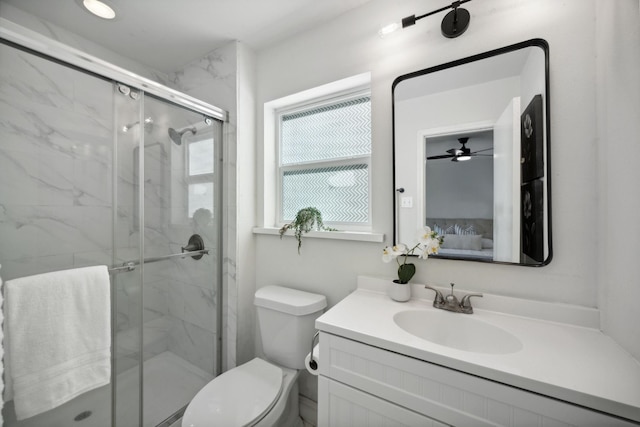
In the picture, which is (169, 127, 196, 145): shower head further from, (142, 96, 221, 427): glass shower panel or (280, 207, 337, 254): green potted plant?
(280, 207, 337, 254): green potted plant

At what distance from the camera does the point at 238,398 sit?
1.14 meters

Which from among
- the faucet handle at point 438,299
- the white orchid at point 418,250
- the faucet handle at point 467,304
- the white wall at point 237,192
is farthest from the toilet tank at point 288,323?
the faucet handle at point 467,304

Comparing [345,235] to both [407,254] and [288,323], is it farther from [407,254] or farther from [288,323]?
[288,323]

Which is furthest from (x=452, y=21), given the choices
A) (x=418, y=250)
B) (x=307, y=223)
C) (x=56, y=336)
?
(x=56, y=336)

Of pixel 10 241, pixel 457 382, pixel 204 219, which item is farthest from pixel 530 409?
pixel 10 241

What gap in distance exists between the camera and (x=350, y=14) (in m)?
1.40

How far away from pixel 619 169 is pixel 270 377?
163cm

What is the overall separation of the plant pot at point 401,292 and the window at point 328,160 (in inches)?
16.6

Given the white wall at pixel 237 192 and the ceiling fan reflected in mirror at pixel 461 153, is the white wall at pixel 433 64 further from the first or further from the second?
the ceiling fan reflected in mirror at pixel 461 153

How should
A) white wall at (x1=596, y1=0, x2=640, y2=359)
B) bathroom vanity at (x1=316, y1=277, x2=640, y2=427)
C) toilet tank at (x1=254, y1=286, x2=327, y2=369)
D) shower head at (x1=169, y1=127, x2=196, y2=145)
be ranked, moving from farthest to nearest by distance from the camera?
shower head at (x1=169, y1=127, x2=196, y2=145) < toilet tank at (x1=254, y1=286, x2=327, y2=369) < white wall at (x1=596, y1=0, x2=640, y2=359) < bathroom vanity at (x1=316, y1=277, x2=640, y2=427)

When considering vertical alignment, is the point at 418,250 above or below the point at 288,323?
above

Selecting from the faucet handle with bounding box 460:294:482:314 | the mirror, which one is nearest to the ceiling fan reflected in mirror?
the mirror

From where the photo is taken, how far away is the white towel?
87 centimetres

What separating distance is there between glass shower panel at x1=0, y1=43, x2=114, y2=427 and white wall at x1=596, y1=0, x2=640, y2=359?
197 centimetres
